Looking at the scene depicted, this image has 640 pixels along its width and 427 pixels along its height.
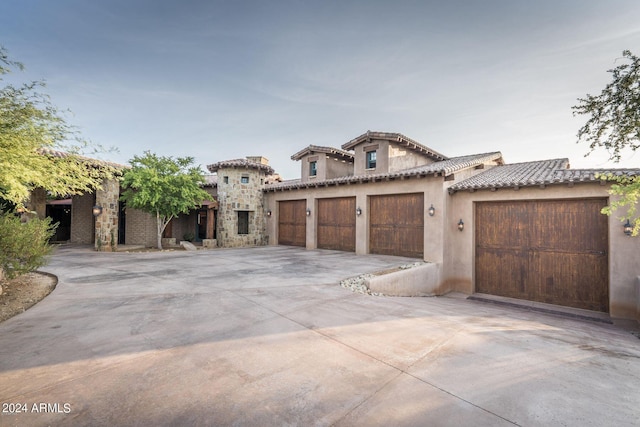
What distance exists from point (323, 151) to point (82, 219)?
15.5 m

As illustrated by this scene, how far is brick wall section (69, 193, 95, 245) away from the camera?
52.2 feet

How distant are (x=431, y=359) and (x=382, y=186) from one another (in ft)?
31.6

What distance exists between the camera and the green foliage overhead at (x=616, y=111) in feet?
16.2

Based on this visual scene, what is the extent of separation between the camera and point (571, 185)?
8.31 m

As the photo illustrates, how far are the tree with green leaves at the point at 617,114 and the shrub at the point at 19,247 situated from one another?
11.7m

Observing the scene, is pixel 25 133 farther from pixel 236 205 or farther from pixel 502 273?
pixel 502 273

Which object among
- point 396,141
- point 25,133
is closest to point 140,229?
point 25,133

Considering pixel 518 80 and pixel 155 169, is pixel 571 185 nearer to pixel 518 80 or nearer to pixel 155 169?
pixel 518 80

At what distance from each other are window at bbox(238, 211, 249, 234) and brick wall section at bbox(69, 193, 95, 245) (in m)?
8.78

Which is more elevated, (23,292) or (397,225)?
(397,225)

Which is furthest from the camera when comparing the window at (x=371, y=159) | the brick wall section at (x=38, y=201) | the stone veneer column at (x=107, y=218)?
the window at (x=371, y=159)

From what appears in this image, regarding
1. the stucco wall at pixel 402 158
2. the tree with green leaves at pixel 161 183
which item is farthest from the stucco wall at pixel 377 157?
the tree with green leaves at pixel 161 183

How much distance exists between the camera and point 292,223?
53.2 feet

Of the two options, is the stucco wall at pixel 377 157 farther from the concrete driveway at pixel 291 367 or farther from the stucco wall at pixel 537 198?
the concrete driveway at pixel 291 367
